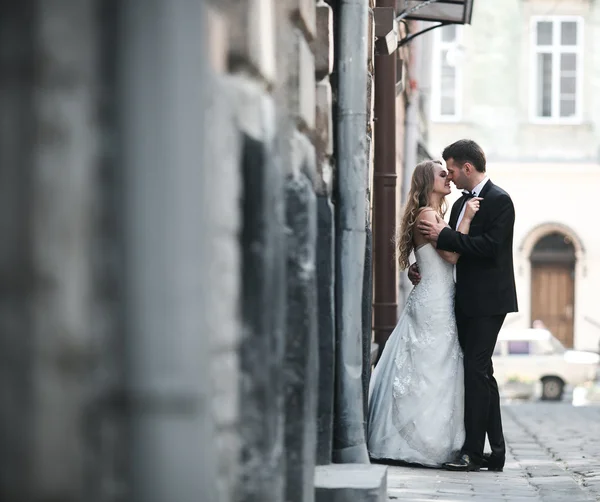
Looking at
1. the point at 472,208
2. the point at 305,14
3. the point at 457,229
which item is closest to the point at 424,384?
the point at 457,229

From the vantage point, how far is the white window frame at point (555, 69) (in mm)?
30766

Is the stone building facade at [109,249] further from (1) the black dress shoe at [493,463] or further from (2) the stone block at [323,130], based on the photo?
(1) the black dress shoe at [493,463]

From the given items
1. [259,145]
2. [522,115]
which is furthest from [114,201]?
[522,115]

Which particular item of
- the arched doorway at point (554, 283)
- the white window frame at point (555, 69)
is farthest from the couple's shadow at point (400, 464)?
the arched doorway at point (554, 283)

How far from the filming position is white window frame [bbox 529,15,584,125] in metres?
30.8

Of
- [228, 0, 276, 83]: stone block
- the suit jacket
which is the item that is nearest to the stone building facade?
[228, 0, 276, 83]: stone block

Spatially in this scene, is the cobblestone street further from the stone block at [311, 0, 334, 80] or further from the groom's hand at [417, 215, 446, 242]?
the stone block at [311, 0, 334, 80]

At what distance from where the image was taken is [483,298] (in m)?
7.93

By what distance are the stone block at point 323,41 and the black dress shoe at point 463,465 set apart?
9.34 ft

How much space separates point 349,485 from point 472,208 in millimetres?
2941

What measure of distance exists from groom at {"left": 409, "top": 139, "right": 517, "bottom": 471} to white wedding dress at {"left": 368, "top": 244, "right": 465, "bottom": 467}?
0.09 m

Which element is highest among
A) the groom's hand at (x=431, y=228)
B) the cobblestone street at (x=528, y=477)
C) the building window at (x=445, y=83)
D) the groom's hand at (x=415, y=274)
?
the building window at (x=445, y=83)

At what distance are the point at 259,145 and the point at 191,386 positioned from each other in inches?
41.1

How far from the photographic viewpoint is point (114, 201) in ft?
8.63
